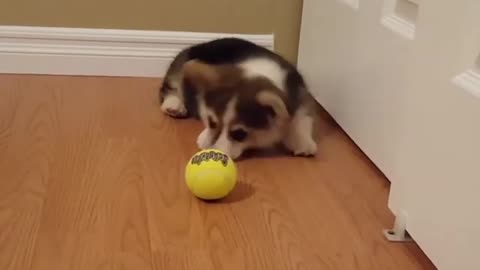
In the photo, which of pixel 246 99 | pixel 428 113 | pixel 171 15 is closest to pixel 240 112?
pixel 246 99

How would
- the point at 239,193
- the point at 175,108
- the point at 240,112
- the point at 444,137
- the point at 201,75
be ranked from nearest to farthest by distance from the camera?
the point at 444,137 → the point at 239,193 → the point at 240,112 → the point at 201,75 → the point at 175,108

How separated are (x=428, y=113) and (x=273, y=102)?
1.86 ft

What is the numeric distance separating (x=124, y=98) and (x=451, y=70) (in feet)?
4.14

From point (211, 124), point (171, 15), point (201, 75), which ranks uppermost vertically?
point (171, 15)

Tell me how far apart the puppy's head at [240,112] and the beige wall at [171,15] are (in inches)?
23.2

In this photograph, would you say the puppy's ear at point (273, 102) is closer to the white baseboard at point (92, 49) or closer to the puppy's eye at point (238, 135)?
the puppy's eye at point (238, 135)

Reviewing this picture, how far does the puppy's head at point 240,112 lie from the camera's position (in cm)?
170

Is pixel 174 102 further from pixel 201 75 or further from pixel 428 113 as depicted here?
pixel 428 113

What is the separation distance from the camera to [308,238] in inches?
53.3

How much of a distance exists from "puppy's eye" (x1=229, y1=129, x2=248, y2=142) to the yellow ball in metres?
0.20

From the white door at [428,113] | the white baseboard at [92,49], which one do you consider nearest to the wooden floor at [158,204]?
the white door at [428,113]

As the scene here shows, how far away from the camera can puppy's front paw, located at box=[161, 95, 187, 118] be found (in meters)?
2.04

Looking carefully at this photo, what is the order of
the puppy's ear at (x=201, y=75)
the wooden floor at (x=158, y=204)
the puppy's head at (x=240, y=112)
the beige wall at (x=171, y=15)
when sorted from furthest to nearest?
1. the beige wall at (x=171, y=15)
2. the puppy's ear at (x=201, y=75)
3. the puppy's head at (x=240, y=112)
4. the wooden floor at (x=158, y=204)

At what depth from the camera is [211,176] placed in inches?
57.1
